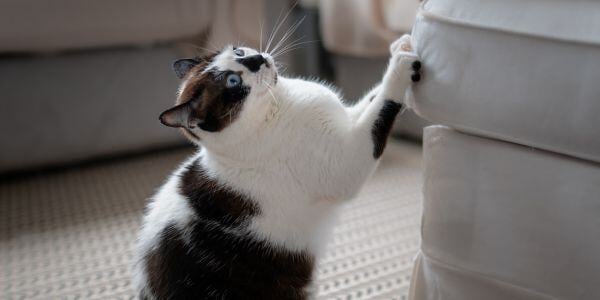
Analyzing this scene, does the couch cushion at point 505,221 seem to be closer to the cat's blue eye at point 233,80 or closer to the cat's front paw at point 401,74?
the cat's front paw at point 401,74

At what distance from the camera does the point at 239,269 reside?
0.86 meters

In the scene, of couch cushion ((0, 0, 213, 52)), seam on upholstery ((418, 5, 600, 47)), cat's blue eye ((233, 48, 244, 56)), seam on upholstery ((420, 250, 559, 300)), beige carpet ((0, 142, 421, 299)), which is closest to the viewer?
seam on upholstery ((418, 5, 600, 47))

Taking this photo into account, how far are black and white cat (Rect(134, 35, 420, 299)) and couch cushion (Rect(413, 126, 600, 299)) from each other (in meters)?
0.11

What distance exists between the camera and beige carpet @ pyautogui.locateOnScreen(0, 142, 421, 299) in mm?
1168

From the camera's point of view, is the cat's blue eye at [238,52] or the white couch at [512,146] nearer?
the white couch at [512,146]

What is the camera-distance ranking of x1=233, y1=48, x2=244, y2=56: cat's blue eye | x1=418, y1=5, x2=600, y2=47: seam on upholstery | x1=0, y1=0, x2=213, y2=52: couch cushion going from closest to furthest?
x1=418, y1=5, x2=600, y2=47: seam on upholstery < x1=233, y1=48, x2=244, y2=56: cat's blue eye < x1=0, y1=0, x2=213, y2=52: couch cushion

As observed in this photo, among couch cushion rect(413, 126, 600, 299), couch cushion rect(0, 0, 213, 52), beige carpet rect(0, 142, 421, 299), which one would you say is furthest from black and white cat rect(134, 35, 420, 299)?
couch cushion rect(0, 0, 213, 52)

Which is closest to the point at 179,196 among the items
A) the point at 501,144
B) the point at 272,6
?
the point at 501,144

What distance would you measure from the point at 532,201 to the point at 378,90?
28 cm

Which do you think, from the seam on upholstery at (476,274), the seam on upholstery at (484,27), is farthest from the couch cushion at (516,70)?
the seam on upholstery at (476,274)

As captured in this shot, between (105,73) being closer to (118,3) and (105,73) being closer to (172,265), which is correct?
(118,3)

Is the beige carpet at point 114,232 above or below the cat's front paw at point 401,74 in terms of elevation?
below

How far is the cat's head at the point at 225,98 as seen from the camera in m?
0.85

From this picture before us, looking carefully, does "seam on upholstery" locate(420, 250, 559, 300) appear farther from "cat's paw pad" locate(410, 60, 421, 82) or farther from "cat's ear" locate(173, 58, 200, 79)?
"cat's ear" locate(173, 58, 200, 79)
